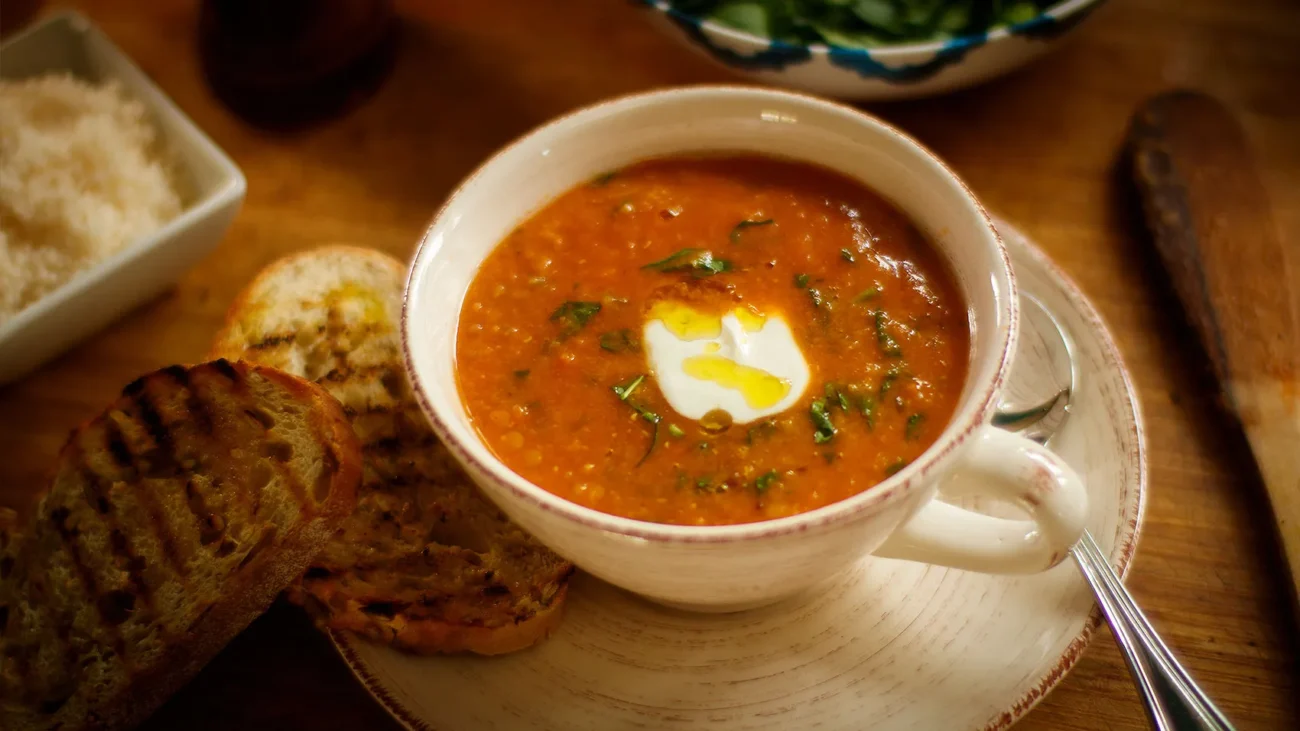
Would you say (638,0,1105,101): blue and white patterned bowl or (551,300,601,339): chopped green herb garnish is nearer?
(551,300,601,339): chopped green herb garnish

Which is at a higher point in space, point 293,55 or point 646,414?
point 646,414

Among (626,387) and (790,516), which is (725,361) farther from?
(790,516)

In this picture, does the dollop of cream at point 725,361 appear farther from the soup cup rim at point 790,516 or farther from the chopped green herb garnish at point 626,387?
the soup cup rim at point 790,516

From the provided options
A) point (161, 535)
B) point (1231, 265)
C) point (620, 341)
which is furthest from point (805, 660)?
point (1231, 265)

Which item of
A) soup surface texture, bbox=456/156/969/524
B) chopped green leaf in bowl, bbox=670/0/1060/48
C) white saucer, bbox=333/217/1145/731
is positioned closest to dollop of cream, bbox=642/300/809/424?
soup surface texture, bbox=456/156/969/524

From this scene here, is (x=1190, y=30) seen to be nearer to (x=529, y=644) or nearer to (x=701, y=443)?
(x=701, y=443)

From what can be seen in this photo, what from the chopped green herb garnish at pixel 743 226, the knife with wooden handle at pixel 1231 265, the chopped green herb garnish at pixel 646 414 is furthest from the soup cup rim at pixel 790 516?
the knife with wooden handle at pixel 1231 265

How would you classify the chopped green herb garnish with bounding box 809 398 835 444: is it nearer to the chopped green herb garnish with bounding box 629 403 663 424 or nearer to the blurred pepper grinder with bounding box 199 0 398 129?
the chopped green herb garnish with bounding box 629 403 663 424
